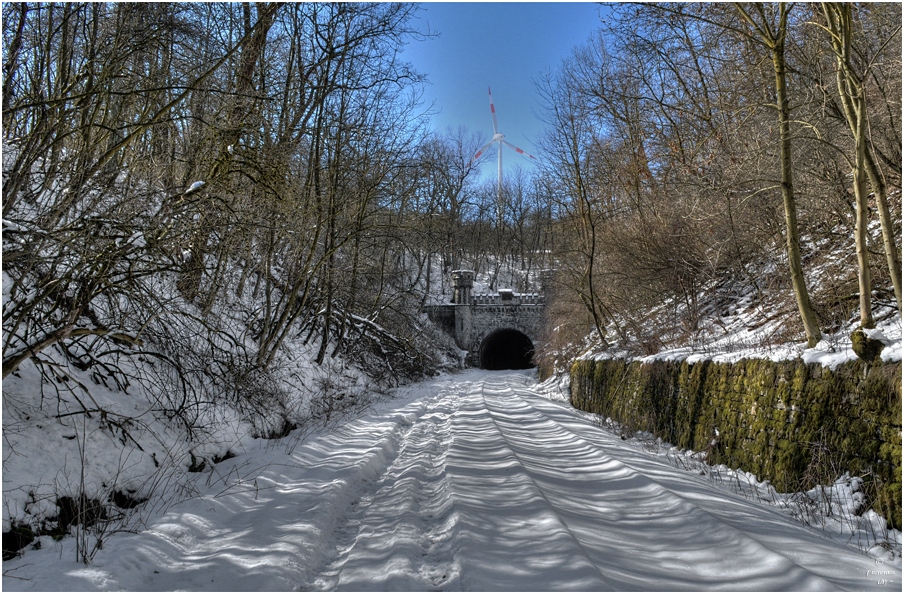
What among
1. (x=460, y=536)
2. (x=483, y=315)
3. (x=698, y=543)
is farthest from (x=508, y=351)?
(x=460, y=536)

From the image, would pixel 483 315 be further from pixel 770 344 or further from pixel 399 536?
pixel 399 536

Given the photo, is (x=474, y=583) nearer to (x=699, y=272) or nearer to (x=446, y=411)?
(x=446, y=411)

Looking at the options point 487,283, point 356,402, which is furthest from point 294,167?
point 487,283

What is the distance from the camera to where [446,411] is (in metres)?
10.7

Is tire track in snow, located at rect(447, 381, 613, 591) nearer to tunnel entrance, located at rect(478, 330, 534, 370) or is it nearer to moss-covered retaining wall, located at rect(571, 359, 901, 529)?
moss-covered retaining wall, located at rect(571, 359, 901, 529)

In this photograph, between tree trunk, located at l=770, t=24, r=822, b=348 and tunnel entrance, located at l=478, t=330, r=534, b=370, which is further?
tunnel entrance, located at l=478, t=330, r=534, b=370

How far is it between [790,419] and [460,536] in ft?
11.6

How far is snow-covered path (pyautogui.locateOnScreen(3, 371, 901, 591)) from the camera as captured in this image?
3.04 m

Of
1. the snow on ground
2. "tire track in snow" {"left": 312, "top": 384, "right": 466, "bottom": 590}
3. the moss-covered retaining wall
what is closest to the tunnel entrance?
the snow on ground

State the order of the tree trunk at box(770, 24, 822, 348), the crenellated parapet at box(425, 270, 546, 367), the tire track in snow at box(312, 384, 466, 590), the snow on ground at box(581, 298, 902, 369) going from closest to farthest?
1. the tire track in snow at box(312, 384, 466, 590)
2. the snow on ground at box(581, 298, 902, 369)
3. the tree trunk at box(770, 24, 822, 348)
4. the crenellated parapet at box(425, 270, 546, 367)

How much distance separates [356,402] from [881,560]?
30.9 feet

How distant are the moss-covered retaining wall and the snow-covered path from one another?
24.5 inches

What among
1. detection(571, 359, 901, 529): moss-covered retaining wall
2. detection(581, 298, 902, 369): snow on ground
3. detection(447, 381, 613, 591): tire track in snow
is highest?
detection(581, 298, 902, 369): snow on ground

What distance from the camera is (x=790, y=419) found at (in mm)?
5117
